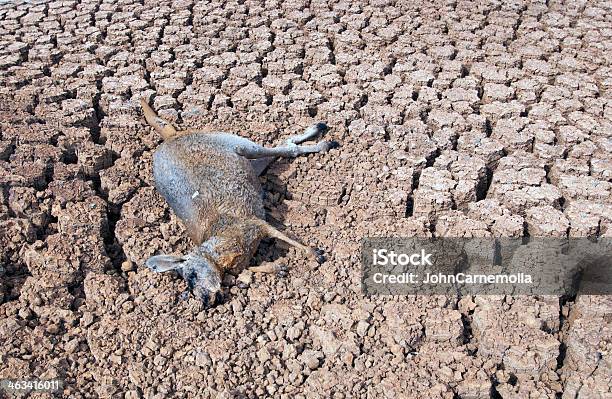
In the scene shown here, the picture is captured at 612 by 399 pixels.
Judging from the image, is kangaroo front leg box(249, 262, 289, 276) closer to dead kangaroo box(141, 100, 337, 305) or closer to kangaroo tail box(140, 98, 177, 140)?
dead kangaroo box(141, 100, 337, 305)

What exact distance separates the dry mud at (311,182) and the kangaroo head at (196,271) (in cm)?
7

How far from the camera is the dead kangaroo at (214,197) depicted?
3109 millimetres

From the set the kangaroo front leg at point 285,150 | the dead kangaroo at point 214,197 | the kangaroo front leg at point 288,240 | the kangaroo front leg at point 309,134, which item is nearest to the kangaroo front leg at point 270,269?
the dead kangaroo at point 214,197

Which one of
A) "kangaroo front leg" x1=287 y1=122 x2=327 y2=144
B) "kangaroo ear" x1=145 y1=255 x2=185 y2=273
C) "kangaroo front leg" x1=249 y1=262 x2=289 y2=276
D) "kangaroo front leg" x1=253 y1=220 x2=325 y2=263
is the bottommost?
"kangaroo front leg" x1=249 y1=262 x2=289 y2=276

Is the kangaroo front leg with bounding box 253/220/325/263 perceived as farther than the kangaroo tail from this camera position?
No

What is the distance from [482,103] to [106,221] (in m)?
2.45

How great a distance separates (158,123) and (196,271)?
1.34 m

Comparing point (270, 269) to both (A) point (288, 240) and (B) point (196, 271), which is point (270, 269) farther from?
(B) point (196, 271)

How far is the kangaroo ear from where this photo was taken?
122 inches

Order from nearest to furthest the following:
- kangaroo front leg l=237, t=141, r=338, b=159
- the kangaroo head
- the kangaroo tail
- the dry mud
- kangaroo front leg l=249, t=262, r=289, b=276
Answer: the dry mud → the kangaroo head → kangaroo front leg l=249, t=262, r=289, b=276 → kangaroo front leg l=237, t=141, r=338, b=159 → the kangaroo tail

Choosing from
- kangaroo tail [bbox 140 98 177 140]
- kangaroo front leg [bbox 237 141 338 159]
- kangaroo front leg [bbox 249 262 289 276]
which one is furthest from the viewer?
kangaroo tail [bbox 140 98 177 140]

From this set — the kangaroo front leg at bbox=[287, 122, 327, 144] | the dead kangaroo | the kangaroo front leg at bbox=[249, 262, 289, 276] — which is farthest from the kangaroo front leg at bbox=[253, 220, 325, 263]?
the kangaroo front leg at bbox=[287, 122, 327, 144]

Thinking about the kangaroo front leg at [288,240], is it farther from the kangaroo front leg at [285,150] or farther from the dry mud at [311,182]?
the kangaroo front leg at [285,150]

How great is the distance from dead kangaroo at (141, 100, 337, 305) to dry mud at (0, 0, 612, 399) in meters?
0.09
